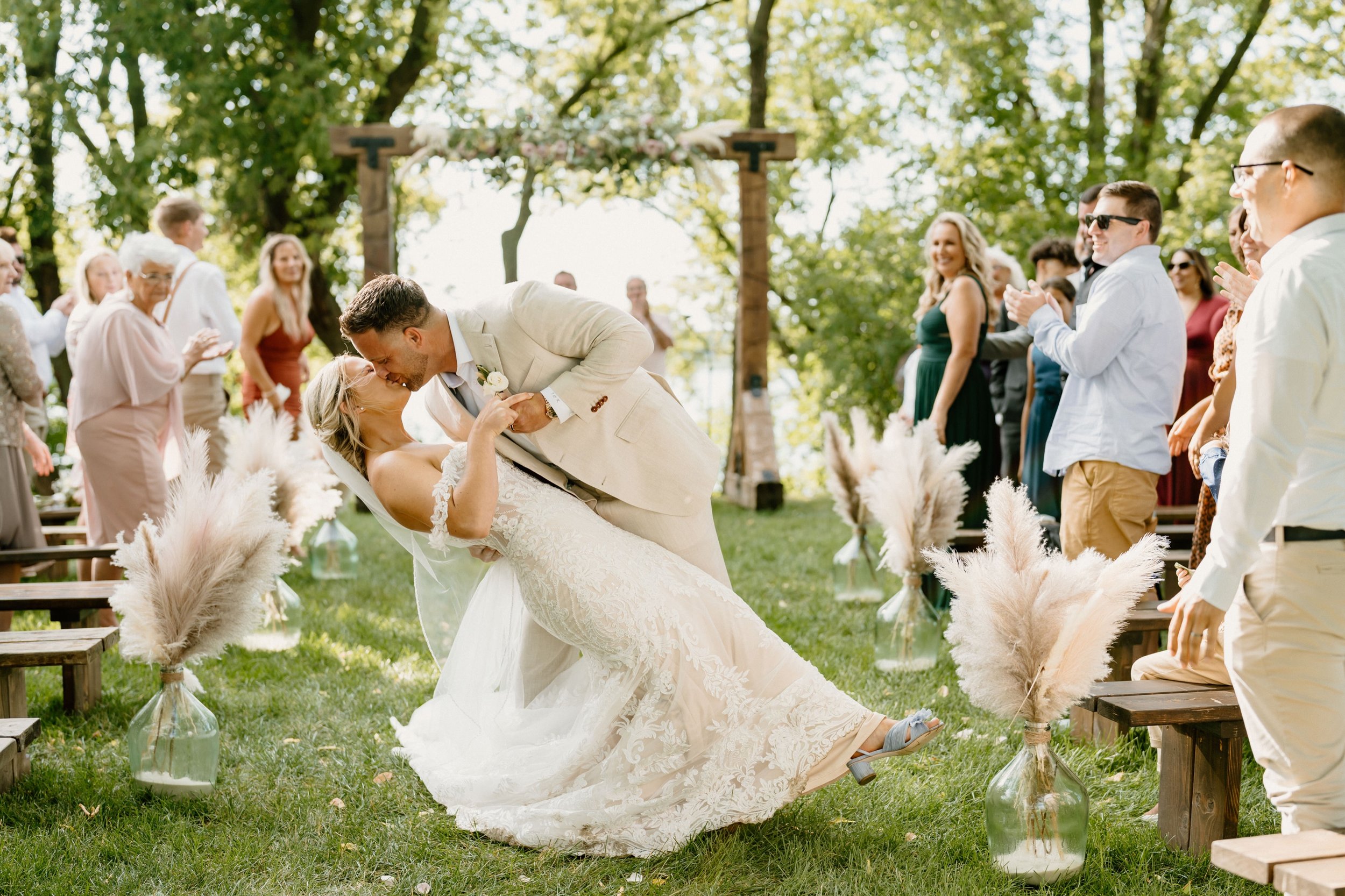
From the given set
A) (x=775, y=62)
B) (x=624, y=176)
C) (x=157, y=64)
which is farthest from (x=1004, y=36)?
(x=157, y=64)

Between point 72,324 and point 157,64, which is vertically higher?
point 157,64

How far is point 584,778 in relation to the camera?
11.1 feet

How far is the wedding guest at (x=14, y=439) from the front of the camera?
5102mm

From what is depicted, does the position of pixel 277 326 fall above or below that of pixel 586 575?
above

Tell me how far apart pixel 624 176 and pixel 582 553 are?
7767mm

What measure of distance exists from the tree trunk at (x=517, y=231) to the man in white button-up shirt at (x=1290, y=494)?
846 cm

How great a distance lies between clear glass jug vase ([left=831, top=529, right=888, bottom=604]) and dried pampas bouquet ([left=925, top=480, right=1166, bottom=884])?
3.56 metres

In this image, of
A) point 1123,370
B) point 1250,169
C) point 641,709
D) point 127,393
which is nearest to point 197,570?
point 641,709

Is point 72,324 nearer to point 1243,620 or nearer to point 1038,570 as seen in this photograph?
point 1038,570

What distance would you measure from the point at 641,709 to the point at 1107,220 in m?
2.48

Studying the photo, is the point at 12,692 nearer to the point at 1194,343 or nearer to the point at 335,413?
the point at 335,413

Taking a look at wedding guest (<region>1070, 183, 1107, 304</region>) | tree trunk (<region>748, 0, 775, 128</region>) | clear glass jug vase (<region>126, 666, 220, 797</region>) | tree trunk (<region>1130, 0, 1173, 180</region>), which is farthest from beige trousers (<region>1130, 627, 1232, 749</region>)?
tree trunk (<region>1130, 0, 1173, 180</region>)

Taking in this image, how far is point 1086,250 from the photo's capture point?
18.6 feet

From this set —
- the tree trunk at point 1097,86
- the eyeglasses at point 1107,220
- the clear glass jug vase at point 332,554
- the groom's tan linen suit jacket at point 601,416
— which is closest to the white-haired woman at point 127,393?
the clear glass jug vase at point 332,554
